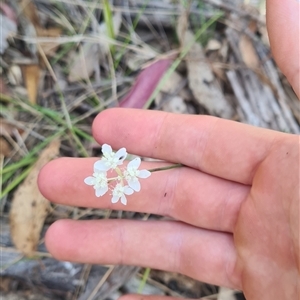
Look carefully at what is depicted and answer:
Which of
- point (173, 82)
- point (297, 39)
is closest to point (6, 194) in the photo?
point (173, 82)

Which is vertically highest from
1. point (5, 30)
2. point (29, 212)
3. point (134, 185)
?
point (5, 30)

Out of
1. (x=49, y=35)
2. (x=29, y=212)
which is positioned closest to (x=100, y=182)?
(x=29, y=212)

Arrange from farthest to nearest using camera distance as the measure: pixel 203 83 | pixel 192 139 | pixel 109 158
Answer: pixel 203 83
pixel 192 139
pixel 109 158

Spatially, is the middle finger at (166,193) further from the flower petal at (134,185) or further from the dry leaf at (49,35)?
the dry leaf at (49,35)

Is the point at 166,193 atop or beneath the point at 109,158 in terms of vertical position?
beneath

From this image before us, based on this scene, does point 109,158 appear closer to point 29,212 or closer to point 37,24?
point 29,212

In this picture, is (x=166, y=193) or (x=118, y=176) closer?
Result: (x=118, y=176)

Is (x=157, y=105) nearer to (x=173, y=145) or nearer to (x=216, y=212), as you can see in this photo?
(x=173, y=145)

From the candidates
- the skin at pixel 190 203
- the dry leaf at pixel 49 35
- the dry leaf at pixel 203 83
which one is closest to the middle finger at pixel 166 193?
the skin at pixel 190 203

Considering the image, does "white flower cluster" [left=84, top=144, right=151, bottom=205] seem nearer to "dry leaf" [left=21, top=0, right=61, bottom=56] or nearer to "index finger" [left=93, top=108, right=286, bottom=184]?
"index finger" [left=93, top=108, right=286, bottom=184]
